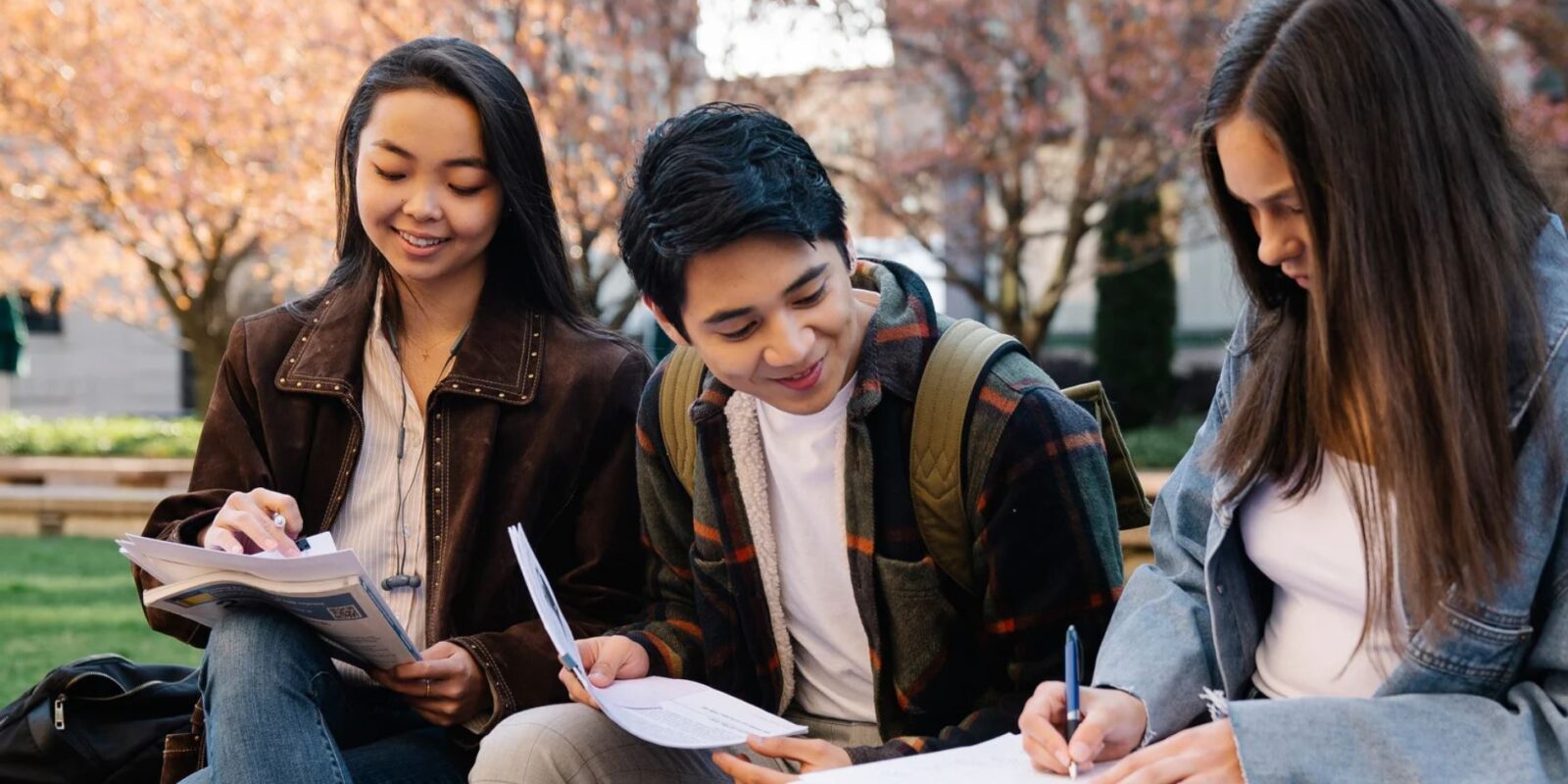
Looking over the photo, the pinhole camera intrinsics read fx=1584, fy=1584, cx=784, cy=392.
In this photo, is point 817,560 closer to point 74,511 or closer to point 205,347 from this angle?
point 74,511

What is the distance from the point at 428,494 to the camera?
2754mm

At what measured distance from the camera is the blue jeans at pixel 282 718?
2.22 metres

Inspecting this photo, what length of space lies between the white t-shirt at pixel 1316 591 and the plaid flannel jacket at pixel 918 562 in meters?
0.29

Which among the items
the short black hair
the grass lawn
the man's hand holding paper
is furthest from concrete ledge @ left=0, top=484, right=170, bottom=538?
the short black hair

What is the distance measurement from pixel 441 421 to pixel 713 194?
2.86 ft

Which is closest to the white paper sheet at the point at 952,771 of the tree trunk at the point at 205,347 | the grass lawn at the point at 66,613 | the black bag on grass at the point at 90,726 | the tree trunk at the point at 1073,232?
the black bag on grass at the point at 90,726

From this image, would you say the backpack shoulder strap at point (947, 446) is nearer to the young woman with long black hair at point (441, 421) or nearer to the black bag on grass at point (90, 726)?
the young woman with long black hair at point (441, 421)

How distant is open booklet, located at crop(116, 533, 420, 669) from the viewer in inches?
→ 86.6

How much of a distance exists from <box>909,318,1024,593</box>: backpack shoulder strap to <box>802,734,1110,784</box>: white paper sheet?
0.47m

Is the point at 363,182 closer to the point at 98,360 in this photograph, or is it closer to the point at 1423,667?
the point at 1423,667

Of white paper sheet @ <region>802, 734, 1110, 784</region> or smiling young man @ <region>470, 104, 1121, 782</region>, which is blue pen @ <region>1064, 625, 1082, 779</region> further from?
smiling young man @ <region>470, 104, 1121, 782</region>

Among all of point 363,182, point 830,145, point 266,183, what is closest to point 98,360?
point 266,183

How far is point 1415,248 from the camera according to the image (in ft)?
5.52

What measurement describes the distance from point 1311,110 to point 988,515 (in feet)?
2.52
